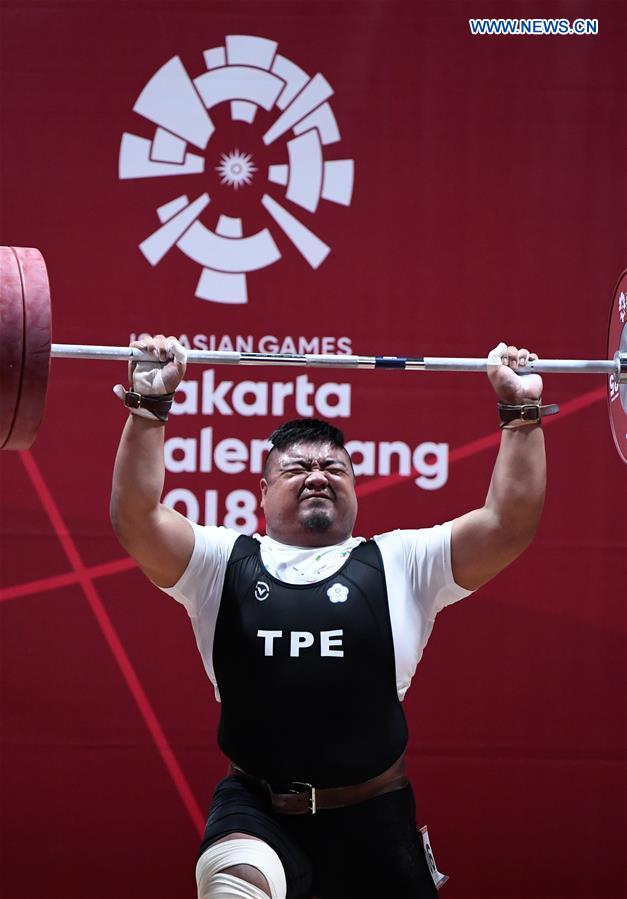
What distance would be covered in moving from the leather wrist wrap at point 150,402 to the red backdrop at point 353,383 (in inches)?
36.6

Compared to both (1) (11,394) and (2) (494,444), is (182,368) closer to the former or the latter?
(1) (11,394)

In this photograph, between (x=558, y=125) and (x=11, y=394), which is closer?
(x=11, y=394)

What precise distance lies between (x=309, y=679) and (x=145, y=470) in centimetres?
56

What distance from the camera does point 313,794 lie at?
8.29ft

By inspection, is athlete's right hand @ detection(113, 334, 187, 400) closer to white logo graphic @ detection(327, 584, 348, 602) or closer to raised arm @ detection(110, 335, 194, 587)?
raised arm @ detection(110, 335, 194, 587)

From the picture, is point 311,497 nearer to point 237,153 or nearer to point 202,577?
point 202,577

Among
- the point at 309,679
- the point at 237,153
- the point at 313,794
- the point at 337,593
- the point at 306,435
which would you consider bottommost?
the point at 313,794

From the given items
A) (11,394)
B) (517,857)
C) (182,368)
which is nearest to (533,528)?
(182,368)

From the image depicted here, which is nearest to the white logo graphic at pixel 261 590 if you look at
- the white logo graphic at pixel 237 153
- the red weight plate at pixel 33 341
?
the red weight plate at pixel 33 341

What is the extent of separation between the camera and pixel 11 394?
251 cm

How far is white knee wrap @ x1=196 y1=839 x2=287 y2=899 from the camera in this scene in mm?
2307

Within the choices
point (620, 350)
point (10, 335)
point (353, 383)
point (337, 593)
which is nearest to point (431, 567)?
point (337, 593)

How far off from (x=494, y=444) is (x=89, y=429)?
117 centimetres

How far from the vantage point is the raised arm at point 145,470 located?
253 cm
